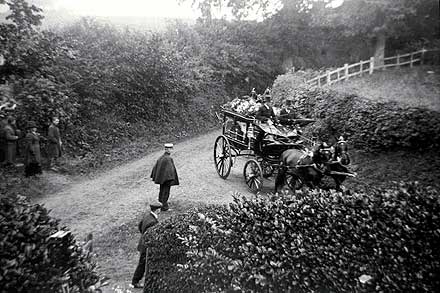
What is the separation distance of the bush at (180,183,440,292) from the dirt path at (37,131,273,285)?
8.57 feet

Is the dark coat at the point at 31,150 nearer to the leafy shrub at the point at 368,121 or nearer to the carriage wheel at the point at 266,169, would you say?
the carriage wheel at the point at 266,169

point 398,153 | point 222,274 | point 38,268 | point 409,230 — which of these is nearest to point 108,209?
point 222,274

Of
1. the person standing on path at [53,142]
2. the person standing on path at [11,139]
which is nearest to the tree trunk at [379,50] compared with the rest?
the person standing on path at [53,142]

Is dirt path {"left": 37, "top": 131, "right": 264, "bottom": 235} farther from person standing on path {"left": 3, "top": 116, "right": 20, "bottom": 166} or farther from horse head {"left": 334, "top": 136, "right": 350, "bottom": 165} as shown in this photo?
horse head {"left": 334, "top": 136, "right": 350, "bottom": 165}

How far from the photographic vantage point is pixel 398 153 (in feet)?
36.5

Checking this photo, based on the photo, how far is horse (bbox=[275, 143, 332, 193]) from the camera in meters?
8.69

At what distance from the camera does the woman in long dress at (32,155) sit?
1082 centimetres

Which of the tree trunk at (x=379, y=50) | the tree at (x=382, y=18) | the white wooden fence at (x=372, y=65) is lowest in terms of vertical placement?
the white wooden fence at (x=372, y=65)

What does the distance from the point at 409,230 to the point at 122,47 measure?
48.8ft

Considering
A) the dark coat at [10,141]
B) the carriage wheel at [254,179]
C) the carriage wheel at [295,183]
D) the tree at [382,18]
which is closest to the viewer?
the carriage wheel at [295,183]

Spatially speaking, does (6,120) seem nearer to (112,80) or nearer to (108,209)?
(108,209)

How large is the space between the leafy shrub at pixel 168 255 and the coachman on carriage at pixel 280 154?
3577mm

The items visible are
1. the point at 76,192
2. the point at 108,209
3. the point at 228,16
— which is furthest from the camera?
the point at 228,16

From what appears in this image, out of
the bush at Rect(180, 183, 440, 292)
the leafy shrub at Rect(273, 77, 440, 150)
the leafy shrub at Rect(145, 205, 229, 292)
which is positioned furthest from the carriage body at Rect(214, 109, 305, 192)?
the bush at Rect(180, 183, 440, 292)
